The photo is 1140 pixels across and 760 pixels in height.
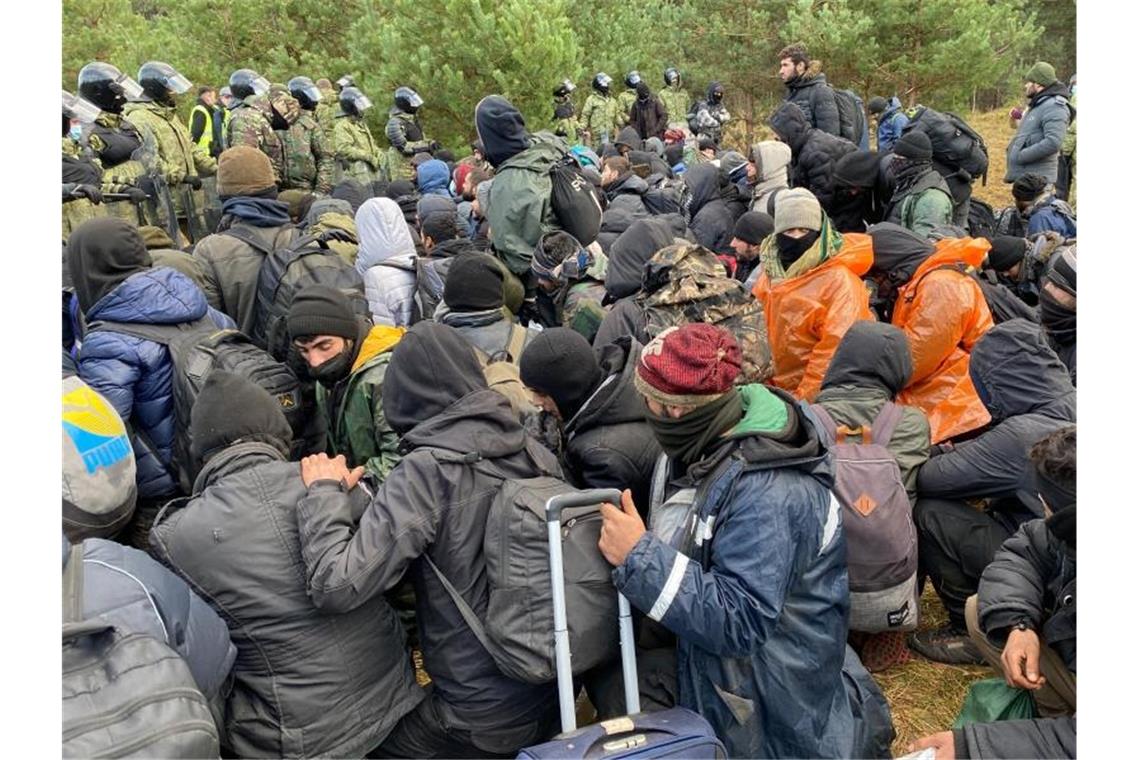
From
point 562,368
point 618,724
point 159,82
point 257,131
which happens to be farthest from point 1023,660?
point 257,131

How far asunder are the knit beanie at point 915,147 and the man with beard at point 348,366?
14.0 feet

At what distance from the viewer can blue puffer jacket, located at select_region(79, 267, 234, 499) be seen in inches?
138

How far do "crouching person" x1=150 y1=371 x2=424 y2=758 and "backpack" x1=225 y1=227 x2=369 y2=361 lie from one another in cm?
198

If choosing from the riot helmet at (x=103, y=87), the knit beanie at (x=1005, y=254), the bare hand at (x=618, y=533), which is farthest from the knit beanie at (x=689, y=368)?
the riot helmet at (x=103, y=87)

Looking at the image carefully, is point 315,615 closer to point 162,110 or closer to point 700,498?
point 700,498

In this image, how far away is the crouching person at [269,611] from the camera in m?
2.36

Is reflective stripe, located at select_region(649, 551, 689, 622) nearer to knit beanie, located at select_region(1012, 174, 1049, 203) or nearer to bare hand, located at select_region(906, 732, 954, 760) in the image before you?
bare hand, located at select_region(906, 732, 954, 760)

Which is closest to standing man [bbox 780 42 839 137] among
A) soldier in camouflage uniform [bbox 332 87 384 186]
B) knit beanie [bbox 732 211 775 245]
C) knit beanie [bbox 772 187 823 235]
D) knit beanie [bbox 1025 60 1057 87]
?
knit beanie [bbox 1025 60 1057 87]

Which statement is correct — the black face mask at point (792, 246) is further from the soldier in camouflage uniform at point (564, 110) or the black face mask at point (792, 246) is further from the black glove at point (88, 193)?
the soldier in camouflage uniform at point (564, 110)

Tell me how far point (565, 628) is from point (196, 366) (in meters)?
2.02

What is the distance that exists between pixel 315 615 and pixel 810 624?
4.57 feet

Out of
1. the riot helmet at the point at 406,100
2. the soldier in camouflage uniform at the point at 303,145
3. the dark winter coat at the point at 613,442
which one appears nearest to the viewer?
the dark winter coat at the point at 613,442

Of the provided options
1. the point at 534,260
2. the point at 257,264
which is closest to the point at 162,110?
the point at 257,264

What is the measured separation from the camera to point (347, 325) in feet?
11.9
